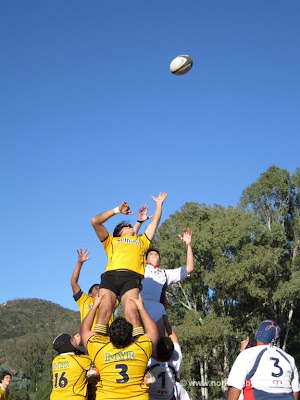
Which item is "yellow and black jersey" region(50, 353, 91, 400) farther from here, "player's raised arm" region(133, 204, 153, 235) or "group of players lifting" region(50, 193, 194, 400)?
"player's raised arm" region(133, 204, 153, 235)

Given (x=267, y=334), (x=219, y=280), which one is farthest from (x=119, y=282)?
(x=219, y=280)

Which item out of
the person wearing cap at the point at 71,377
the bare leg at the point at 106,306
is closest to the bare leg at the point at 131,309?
the bare leg at the point at 106,306

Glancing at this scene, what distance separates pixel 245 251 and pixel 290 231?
27.2ft

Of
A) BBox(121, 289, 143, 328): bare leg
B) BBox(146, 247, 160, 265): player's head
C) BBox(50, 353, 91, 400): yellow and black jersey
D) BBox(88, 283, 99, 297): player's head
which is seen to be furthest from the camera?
BBox(88, 283, 99, 297): player's head

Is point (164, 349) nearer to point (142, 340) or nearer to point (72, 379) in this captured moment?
point (142, 340)

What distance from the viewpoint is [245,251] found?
3806cm

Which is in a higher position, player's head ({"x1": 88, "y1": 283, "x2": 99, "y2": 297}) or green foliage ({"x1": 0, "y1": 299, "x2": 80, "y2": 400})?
green foliage ({"x1": 0, "y1": 299, "x2": 80, "y2": 400})

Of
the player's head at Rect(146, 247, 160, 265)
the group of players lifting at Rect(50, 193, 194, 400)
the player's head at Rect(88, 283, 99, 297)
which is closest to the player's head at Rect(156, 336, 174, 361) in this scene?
the group of players lifting at Rect(50, 193, 194, 400)

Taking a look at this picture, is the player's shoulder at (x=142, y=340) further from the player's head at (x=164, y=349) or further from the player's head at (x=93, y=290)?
the player's head at (x=93, y=290)

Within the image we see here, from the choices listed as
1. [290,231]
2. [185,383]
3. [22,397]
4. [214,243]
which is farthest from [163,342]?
[22,397]

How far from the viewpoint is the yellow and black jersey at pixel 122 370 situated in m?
5.67

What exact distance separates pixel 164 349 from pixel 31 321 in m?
114

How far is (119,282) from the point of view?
7711 mm

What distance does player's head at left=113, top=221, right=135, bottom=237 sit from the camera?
8.53 meters
